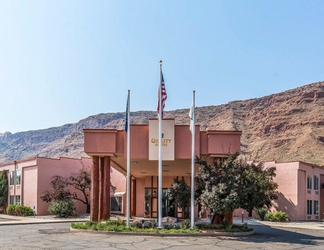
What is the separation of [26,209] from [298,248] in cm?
2958

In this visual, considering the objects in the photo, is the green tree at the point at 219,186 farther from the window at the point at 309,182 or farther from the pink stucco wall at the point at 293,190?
the window at the point at 309,182

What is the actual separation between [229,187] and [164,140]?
4.34 metres

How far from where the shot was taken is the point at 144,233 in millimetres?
20219

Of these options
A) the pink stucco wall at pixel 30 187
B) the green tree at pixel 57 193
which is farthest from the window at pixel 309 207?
the pink stucco wall at pixel 30 187

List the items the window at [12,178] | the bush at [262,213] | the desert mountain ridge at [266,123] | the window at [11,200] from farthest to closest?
the desert mountain ridge at [266,123]
the window at [12,178]
the window at [11,200]
the bush at [262,213]

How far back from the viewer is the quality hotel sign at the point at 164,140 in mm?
22797

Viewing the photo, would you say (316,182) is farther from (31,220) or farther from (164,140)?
(31,220)

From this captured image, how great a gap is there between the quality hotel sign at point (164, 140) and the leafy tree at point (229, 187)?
5.53 feet

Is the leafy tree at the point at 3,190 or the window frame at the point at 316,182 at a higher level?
the window frame at the point at 316,182

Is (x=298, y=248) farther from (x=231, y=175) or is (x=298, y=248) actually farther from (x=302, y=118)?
(x=302, y=118)

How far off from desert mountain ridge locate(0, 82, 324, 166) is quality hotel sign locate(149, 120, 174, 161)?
64680mm

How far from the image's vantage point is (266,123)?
379ft

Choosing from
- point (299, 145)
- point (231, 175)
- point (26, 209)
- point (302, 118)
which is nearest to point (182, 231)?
point (231, 175)

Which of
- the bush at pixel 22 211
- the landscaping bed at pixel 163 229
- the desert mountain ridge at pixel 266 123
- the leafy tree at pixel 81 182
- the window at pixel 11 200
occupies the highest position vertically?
the desert mountain ridge at pixel 266 123
